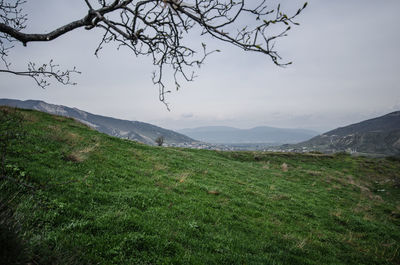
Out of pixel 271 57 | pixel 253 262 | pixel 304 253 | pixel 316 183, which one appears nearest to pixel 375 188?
pixel 316 183

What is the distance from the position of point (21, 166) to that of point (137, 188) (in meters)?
4.84

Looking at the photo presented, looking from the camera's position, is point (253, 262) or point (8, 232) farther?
point (253, 262)

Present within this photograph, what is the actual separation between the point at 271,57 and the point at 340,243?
385 inches

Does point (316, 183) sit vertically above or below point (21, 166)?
below

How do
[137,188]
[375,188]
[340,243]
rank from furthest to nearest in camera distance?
[375,188]
[137,188]
[340,243]

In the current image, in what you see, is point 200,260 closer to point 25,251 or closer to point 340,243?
point 25,251

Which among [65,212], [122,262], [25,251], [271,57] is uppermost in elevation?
[271,57]

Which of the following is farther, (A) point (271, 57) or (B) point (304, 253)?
(B) point (304, 253)

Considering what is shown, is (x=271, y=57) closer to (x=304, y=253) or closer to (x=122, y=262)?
(x=122, y=262)

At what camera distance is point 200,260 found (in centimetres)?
532

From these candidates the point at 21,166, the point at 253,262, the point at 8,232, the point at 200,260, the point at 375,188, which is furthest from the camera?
the point at 375,188

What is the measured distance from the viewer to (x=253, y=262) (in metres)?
5.73

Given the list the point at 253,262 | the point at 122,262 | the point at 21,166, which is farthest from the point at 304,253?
the point at 21,166

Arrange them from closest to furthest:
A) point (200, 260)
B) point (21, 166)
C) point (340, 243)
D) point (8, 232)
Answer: point (8, 232) < point (200, 260) < point (21, 166) < point (340, 243)
